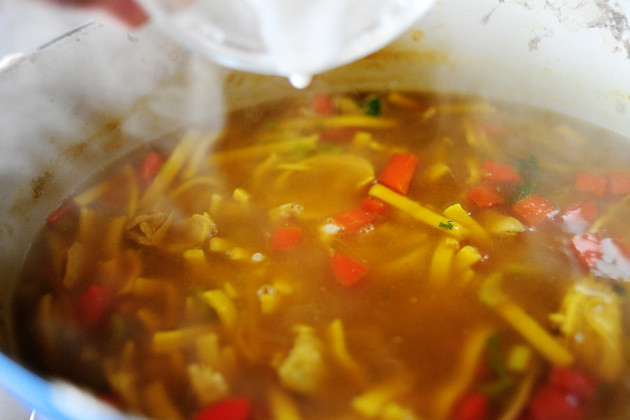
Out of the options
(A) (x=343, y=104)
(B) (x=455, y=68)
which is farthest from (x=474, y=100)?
(A) (x=343, y=104)

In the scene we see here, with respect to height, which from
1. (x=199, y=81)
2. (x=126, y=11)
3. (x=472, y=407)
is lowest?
(x=472, y=407)

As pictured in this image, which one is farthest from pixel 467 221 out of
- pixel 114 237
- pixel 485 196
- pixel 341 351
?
pixel 114 237

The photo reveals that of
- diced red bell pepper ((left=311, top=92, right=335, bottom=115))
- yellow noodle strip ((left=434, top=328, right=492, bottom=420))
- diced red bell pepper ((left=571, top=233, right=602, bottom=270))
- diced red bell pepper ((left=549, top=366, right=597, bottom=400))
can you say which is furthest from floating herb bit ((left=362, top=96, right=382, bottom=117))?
diced red bell pepper ((left=549, top=366, right=597, bottom=400))

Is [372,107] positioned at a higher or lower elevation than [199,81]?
lower

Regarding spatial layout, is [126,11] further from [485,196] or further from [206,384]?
[485,196]

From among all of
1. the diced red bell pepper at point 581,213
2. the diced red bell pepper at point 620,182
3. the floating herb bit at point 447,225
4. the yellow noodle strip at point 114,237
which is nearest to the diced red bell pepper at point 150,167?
the yellow noodle strip at point 114,237

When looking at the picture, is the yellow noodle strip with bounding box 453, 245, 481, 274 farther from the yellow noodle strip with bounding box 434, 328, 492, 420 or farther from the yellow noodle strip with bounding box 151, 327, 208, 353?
the yellow noodle strip with bounding box 151, 327, 208, 353
